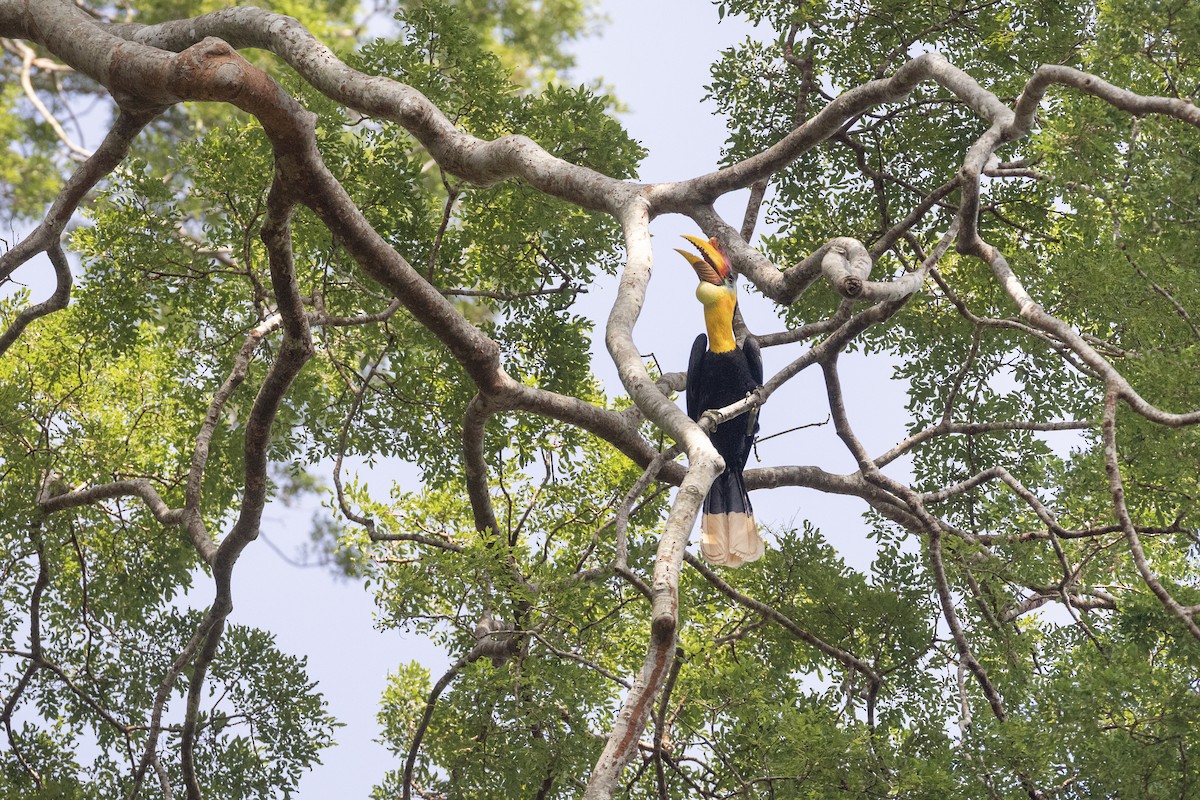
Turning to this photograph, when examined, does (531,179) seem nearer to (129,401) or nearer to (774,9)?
(774,9)

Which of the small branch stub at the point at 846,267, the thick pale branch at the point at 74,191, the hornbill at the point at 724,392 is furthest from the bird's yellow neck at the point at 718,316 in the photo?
the thick pale branch at the point at 74,191

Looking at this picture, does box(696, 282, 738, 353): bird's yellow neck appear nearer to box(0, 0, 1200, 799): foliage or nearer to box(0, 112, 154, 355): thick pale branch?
box(0, 0, 1200, 799): foliage

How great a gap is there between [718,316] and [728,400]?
0.35 m

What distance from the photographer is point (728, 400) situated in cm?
532

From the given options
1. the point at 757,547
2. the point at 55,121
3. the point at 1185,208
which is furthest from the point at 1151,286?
the point at 55,121

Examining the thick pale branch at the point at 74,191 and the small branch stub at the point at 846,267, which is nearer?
the small branch stub at the point at 846,267

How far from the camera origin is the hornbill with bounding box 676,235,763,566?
4879mm

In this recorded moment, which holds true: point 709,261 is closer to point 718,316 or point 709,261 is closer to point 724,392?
point 718,316

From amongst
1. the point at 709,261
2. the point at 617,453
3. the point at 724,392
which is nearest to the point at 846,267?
the point at 709,261

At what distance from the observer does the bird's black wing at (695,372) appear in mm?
5383

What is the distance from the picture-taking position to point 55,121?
1238 cm

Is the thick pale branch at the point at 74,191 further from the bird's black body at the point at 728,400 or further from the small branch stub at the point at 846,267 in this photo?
the small branch stub at the point at 846,267

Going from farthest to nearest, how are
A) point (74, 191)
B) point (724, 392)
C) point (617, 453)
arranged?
1. point (617, 453)
2. point (74, 191)
3. point (724, 392)

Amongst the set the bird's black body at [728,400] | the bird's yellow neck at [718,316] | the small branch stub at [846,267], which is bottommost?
the small branch stub at [846,267]
